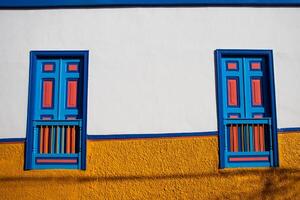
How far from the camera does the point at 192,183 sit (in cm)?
603

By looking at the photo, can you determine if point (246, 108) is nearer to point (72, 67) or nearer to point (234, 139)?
point (234, 139)

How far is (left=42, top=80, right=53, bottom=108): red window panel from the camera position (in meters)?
6.30

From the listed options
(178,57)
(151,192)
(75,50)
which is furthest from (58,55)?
(151,192)

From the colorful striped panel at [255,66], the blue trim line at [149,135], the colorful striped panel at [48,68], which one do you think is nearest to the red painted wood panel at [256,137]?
the blue trim line at [149,135]

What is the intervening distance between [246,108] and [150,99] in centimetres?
148

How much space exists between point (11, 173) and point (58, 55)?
191 centimetres

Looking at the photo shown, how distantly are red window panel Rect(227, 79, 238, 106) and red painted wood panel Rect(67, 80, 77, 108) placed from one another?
93.2 inches

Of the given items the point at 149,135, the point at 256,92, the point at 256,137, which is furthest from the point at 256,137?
the point at 149,135

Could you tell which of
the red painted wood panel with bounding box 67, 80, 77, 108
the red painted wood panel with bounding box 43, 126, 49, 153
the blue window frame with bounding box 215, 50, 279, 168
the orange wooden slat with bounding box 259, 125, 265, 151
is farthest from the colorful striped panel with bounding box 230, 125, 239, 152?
the red painted wood panel with bounding box 43, 126, 49, 153

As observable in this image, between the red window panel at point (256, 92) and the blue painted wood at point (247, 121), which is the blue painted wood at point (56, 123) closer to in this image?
the blue painted wood at point (247, 121)

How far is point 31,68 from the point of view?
6293mm

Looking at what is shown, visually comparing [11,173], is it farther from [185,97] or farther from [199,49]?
[199,49]

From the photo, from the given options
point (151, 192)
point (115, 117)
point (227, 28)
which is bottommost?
point (151, 192)

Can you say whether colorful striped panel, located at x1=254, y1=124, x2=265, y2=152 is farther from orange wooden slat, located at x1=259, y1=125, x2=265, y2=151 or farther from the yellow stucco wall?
the yellow stucco wall
